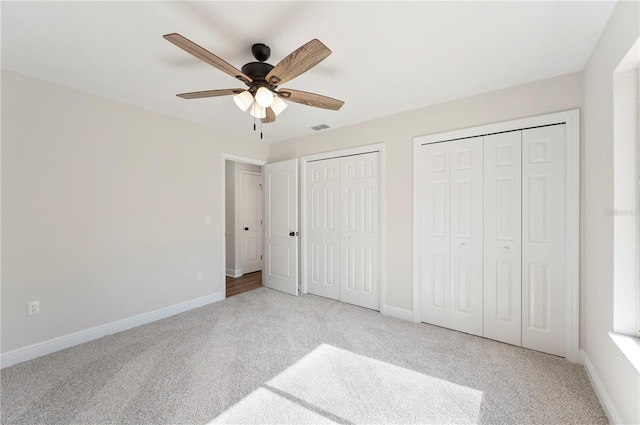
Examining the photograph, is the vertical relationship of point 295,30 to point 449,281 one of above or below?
above

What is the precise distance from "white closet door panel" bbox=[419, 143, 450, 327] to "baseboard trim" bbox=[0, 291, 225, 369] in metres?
2.92

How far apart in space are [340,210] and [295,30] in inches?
92.9

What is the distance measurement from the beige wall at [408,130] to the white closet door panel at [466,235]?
Answer: 0.30 m

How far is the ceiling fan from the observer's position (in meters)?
1.38

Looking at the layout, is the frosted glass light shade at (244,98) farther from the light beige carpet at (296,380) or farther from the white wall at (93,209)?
the light beige carpet at (296,380)

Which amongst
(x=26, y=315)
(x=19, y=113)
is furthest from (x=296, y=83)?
(x=26, y=315)

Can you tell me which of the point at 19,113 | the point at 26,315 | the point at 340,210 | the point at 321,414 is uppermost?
the point at 19,113

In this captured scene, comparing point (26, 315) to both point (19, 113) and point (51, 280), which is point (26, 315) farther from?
point (19, 113)

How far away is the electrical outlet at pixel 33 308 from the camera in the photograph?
7.37 feet

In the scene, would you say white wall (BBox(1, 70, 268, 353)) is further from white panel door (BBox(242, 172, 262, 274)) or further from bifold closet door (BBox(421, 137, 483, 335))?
bifold closet door (BBox(421, 137, 483, 335))

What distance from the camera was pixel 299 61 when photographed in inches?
58.0

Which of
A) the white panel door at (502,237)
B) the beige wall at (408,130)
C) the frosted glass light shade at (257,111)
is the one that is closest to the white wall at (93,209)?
the frosted glass light shade at (257,111)

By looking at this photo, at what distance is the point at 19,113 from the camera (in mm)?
2191

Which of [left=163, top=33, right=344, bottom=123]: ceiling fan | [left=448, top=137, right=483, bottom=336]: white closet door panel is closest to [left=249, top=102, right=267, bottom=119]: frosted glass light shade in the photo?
[left=163, top=33, right=344, bottom=123]: ceiling fan
